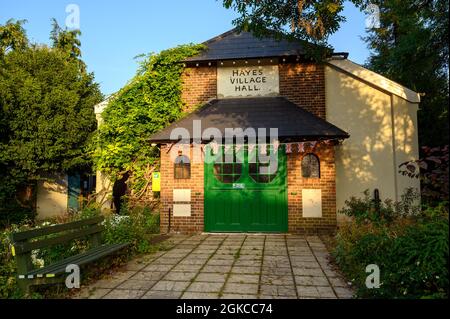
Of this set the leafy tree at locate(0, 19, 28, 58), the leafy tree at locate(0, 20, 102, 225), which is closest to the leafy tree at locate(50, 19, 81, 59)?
the leafy tree at locate(0, 19, 28, 58)

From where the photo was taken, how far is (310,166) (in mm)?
8641

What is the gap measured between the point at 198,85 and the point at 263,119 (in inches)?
108

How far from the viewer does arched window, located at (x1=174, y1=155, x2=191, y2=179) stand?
29.5 ft

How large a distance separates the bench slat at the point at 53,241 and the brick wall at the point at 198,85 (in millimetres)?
5657

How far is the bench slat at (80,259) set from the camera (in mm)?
3807

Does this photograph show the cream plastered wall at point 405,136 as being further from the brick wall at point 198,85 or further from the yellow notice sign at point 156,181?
the yellow notice sign at point 156,181

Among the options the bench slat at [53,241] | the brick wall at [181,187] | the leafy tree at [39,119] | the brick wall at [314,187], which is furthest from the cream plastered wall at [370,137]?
the leafy tree at [39,119]

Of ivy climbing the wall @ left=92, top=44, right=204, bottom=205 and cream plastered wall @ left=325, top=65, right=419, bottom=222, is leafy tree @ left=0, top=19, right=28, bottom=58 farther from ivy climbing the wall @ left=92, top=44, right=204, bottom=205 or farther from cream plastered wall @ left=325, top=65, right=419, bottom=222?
cream plastered wall @ left=325, top=65, right=419, bottom=222

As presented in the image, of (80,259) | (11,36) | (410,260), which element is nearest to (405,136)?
(410,260)

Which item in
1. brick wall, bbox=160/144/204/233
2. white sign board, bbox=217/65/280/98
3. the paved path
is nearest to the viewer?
the paved path

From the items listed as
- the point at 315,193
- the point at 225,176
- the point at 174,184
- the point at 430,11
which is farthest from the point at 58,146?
the point at 430,11

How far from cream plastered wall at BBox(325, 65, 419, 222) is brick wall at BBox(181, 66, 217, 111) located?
12.3 feet

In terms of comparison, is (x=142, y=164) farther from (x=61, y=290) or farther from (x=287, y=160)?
(x=61, y=290)
